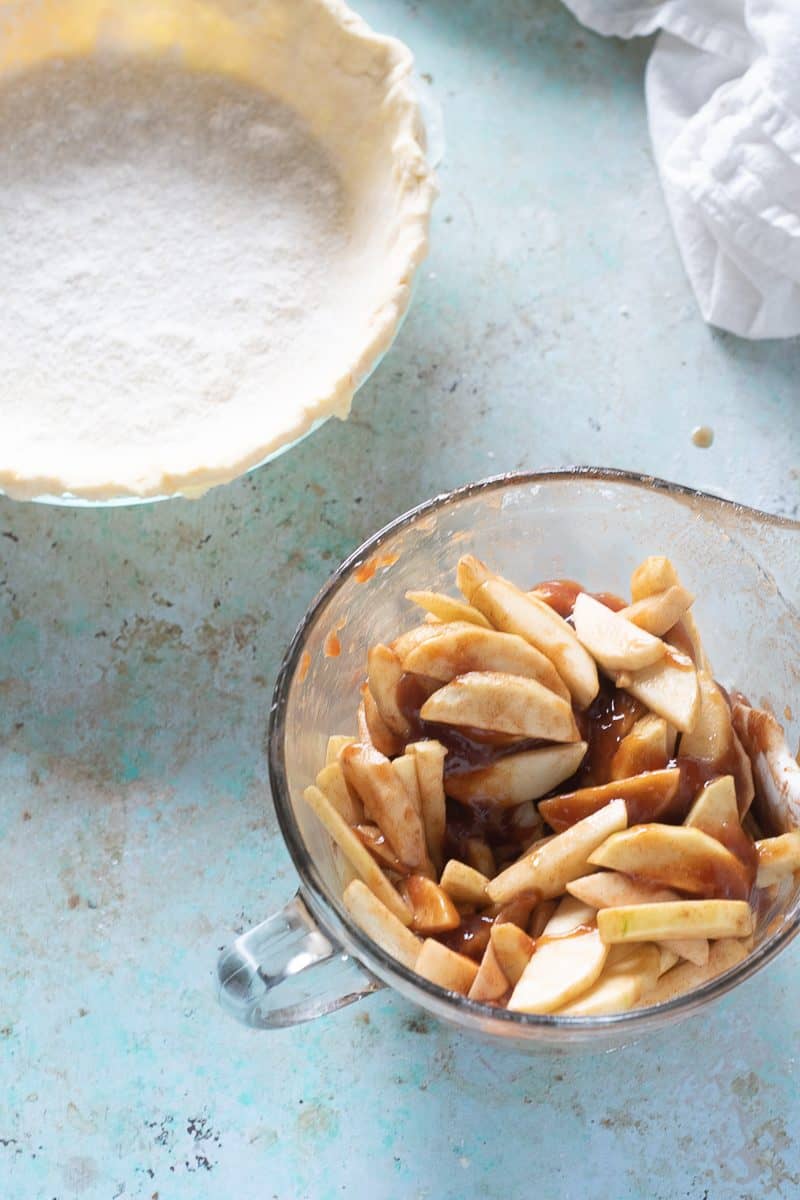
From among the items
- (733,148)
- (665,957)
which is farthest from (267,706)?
(733,148)

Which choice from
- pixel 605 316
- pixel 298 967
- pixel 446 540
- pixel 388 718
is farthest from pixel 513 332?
pixel 298 967

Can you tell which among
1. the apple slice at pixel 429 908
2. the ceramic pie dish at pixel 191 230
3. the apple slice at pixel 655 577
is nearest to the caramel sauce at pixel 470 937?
the apple slice at pixel 429 908

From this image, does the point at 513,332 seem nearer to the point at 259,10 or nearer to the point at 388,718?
the point at 259,10

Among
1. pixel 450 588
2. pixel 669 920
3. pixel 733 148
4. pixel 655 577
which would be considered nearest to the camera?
pixel 669 920

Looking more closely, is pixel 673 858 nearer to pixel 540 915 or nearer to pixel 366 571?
pixel 540 915

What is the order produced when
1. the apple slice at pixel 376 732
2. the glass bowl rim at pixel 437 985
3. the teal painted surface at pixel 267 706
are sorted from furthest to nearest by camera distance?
1. the teal painted surface at pixel 267 706
2. the apple slice at pixel 376 732
3. the glass bowl rim at pixel 437 985

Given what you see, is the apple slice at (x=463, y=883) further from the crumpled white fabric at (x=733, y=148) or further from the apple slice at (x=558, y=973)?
the crumpled white fabric at (x=733, y=148)

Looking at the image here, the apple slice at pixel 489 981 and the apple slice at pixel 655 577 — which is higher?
the apple slice at pixel 655 577
